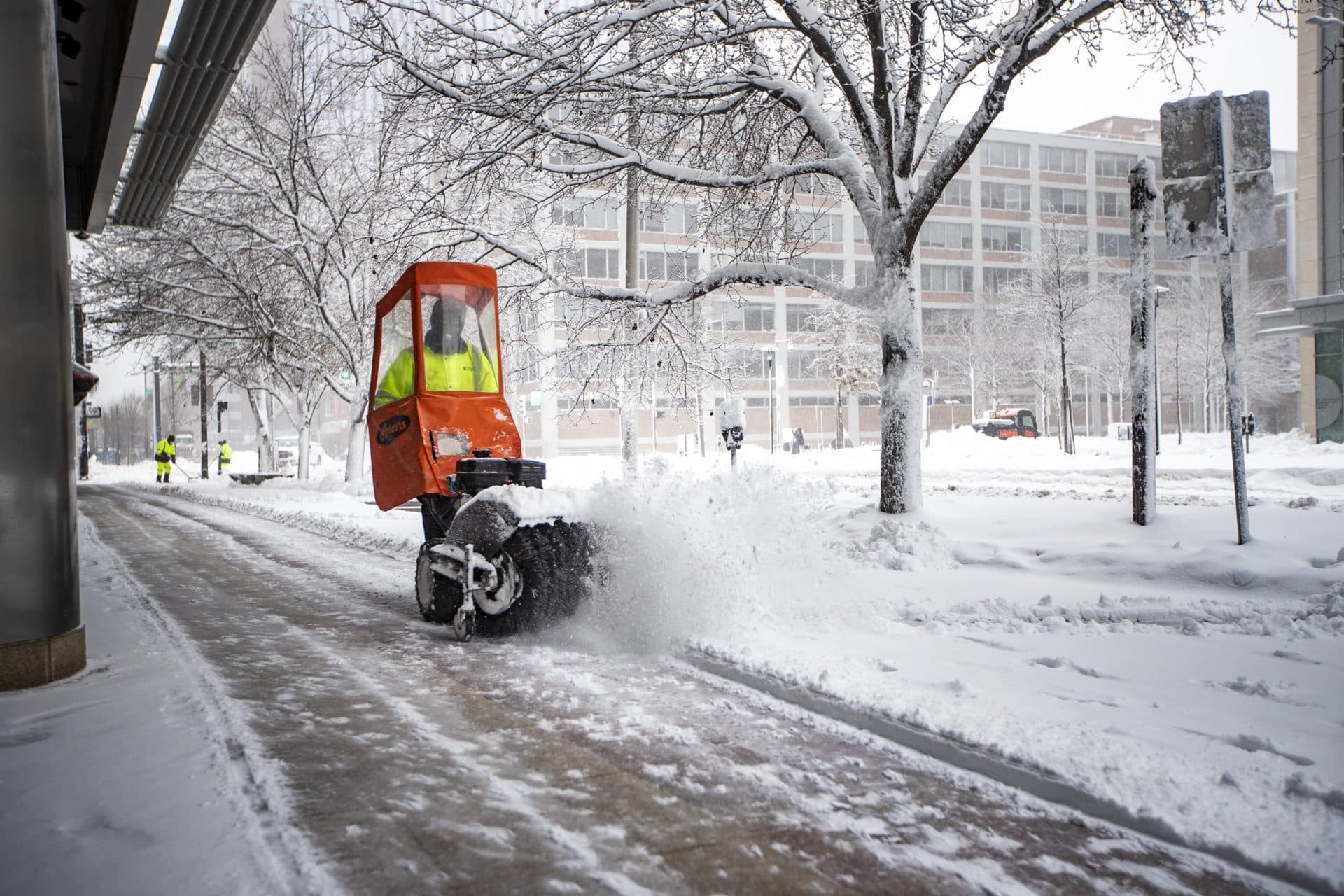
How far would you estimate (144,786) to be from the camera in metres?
3.56

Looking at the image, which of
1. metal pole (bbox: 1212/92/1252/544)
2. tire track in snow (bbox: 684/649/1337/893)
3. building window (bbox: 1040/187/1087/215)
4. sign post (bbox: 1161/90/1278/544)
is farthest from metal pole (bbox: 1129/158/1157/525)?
building window (bbox: 1040/187/1087/215)

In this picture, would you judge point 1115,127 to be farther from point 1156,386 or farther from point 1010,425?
point 1156,386

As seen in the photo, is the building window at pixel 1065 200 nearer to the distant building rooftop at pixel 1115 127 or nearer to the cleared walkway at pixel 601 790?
the distant building rooftop at pixel 1115 127

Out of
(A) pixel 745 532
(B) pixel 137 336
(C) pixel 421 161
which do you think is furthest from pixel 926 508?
(B) pixel 137 336

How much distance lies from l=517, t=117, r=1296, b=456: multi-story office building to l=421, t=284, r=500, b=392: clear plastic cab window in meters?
46.9

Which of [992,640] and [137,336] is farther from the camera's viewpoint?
[137,336]

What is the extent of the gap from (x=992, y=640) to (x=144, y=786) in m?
4.60

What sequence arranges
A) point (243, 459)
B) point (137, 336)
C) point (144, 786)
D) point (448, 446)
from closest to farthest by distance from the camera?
point (144, 786) < point (448, 446) < point (137, 336) < point (243, 459)

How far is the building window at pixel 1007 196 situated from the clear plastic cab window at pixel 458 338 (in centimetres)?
6445

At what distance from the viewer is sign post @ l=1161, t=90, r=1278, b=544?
8.14m

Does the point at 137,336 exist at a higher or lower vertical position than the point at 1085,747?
higher

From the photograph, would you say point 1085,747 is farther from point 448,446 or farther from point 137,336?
point 137,336

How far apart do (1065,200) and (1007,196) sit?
471 centimetres

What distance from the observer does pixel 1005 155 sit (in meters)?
65.7
